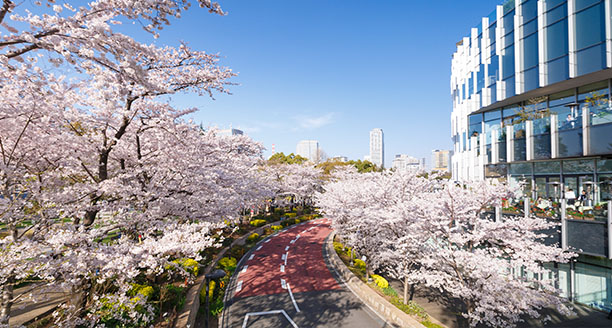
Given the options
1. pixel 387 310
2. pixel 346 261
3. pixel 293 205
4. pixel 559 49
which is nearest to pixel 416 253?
pixel 387 310

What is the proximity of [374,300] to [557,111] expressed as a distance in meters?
17.5

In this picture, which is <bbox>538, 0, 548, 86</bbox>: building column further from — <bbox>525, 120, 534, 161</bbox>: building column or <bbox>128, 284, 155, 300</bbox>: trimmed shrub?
<bbox>128, 284, 155, 300</bbox>: trimmed shrub

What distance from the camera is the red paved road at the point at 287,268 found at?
14.9 m

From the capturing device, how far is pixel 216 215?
12.9m

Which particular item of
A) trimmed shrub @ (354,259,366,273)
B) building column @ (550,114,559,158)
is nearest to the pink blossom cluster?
trimmed shrub @ (354,259,366,273)

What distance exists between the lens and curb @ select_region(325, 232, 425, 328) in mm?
11031

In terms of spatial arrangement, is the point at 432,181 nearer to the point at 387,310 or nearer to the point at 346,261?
the point at 387,310

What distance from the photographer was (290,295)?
550 inches

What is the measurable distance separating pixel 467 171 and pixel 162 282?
959 inches

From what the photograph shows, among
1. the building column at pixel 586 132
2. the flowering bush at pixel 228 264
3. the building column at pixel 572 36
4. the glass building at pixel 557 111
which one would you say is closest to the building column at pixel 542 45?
the glass building at pixel 557 111

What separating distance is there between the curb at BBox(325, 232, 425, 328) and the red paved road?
2.78ft

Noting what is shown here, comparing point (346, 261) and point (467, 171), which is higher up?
point (467, 171)

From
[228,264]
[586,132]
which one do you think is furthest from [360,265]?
[586,132]

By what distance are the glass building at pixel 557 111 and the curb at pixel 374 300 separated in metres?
6.80
